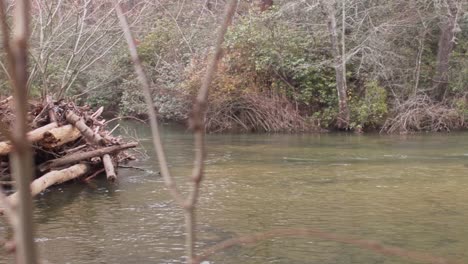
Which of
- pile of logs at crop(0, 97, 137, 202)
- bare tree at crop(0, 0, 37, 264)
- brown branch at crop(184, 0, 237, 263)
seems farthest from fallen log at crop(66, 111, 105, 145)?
bare tree at crop(0, 0, 37, 264)

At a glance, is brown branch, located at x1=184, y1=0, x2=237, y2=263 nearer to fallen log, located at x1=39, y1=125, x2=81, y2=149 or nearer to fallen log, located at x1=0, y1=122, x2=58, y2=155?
fallen log, located at x1=0, y1=122, x2=58, y2=155

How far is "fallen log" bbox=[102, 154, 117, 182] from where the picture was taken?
12.8m

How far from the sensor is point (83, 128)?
13.5 metres

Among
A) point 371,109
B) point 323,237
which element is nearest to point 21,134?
point 323,237

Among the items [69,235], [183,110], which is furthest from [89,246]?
[183,110]

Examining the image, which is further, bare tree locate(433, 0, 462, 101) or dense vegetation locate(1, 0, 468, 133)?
bare tree locate(433, 0, 462, 101)

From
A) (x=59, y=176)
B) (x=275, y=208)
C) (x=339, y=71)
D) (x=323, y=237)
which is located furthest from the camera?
(x=339, y=71)

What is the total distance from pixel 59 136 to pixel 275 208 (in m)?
4.62

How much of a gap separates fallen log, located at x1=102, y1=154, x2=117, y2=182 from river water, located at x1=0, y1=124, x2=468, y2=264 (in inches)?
7.3

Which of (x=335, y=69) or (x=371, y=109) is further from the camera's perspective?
(x=335, y=69)

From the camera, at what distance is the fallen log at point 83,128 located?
44.1 ft

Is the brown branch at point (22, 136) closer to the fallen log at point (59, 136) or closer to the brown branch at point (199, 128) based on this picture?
the brown branch at point (199, 128)

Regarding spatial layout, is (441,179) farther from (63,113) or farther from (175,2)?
(175,2)

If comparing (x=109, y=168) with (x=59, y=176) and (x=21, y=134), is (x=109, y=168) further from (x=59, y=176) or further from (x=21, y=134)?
(x=21, y=134)
